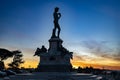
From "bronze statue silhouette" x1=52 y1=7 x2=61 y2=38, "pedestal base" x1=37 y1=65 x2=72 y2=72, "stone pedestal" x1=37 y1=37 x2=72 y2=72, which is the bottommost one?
"pedestal base" x1=37 y1=65 x2=72 y2=72

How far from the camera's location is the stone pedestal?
1435 inches

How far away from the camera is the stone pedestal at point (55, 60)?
3644 cm

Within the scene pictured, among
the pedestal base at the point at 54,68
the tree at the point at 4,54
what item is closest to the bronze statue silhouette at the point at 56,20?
the pedestal base at the point at 54,68

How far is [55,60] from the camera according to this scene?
36.9m

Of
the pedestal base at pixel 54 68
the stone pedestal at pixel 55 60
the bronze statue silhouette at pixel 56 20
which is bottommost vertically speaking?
the pedestal base at pixel 54 68

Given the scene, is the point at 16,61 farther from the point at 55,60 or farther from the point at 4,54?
the point at 55,60

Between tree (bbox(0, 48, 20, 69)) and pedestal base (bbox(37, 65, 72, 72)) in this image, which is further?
tree (bbox(0, 48, 20, 69))

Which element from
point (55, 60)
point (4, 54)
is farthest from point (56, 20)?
point (4, 54)

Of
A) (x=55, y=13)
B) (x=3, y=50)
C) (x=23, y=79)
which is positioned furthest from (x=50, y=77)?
(x=3, y=50)

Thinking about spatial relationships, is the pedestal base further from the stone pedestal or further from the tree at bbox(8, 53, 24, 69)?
the tree at bbox(8, 53, 24, 69)

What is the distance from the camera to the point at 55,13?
39000mm

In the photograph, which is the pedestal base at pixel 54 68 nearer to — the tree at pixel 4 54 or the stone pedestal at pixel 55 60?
the stone pedestal at pixel 55 60

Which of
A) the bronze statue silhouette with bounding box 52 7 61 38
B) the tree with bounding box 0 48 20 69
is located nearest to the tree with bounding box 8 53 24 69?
the tree with bounding box 0 48 20 69

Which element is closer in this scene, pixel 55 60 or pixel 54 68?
pixel 54 68
